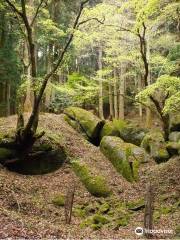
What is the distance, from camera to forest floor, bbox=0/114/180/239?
10282 millimetres

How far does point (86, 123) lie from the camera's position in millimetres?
21391

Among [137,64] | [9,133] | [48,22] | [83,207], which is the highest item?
[48,22]

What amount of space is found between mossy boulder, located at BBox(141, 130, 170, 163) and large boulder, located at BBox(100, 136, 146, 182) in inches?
23.2

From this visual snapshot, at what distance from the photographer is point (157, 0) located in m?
15.3

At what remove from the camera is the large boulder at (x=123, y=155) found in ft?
56.7

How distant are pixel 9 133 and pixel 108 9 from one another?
718 cm

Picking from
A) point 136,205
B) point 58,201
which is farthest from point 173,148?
point 58,201

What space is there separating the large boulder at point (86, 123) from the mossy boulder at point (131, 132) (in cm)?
112

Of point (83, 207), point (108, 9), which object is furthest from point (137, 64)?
point (83, 207)

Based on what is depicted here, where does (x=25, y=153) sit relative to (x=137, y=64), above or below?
below

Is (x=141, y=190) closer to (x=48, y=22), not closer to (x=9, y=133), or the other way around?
(x=9, y=133)

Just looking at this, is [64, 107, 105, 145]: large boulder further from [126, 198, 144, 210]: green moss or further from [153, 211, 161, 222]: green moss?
[153, 211, 161, 222]: green moss

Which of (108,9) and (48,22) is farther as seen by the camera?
(48,22)

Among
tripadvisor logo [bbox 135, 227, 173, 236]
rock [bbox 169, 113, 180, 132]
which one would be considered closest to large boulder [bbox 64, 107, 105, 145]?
rock [bbox 169, 113, 180, 132]
